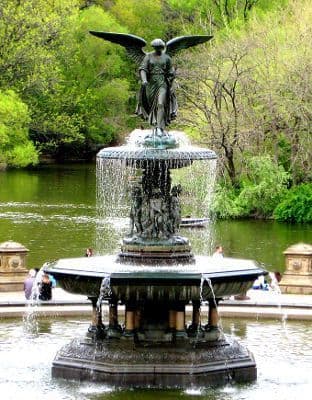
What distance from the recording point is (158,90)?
22.0 meters

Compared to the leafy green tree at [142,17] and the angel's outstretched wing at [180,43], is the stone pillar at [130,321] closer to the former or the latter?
the angel's outstretched wing at [180,43]

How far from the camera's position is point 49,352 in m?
22.7

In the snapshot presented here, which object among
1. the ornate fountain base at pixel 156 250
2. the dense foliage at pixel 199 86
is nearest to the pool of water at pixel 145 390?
the ornate fountain base at pixel 156 250

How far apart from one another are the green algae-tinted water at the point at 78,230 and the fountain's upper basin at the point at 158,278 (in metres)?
16.6

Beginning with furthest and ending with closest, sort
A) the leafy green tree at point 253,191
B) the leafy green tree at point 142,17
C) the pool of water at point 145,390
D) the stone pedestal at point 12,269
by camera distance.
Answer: the leafy green tree at point 142,17, the leafy green tree at point 253,191, the stone pedestal at point 12,269, the pool of water at point 145,390

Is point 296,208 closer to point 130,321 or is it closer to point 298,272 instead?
point 298,272

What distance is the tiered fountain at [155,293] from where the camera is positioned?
2028 centimetres

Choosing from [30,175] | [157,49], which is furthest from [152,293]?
[30,175]

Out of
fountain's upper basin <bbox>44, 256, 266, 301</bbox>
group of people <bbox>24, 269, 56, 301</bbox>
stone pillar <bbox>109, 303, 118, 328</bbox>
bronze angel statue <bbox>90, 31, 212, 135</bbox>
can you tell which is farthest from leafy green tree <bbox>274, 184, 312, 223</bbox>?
stone pillar <bbox>109, 303, 118, 328</bbox>

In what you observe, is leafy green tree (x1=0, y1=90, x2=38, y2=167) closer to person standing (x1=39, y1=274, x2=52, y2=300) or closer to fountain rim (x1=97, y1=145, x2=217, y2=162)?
person standing (x1=39, y1=274, x2=52, y2=300)

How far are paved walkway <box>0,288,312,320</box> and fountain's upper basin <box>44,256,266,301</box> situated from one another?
4749mm

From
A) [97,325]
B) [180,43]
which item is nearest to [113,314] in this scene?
[97,325]

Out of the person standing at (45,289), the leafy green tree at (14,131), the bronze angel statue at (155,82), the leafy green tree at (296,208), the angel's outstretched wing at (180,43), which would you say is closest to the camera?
the bronze angel statue at (155,82)

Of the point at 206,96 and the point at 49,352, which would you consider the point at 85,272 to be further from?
the point at 206,96
